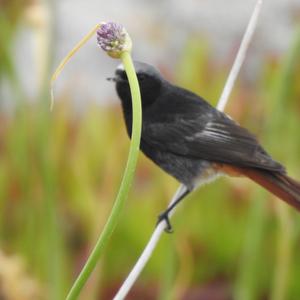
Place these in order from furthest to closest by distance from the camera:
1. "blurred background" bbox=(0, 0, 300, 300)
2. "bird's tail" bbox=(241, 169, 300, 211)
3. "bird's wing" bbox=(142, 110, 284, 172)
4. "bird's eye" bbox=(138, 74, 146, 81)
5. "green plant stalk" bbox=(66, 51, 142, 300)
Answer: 1. "blurred background" bbox=(0, 0, 300, 300)
2. "bird's wing" bbox=(142, 110, 284, 172)
3. "bird's eye" bbox=(138, 74, 146, 81)
4. "bird's tail" bbox=(241, 169, 300, 211)
5. "green plant stalk" bbox=(66, 51, 142, 300)

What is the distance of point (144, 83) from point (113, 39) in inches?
35.0

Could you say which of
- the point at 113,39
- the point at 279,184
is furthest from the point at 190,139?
the point at 113,39

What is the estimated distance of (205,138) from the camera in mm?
2436

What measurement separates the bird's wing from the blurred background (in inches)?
9.2

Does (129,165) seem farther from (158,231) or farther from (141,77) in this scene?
(141,77)

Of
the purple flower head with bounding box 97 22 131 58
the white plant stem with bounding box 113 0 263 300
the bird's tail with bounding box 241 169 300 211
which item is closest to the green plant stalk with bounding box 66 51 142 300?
the purple flower head with bounding box 97 22 131 58

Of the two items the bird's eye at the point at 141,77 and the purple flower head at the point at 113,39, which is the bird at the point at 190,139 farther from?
the purple flower head at the point at 113,39

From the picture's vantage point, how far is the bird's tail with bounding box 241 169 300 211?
2.13m

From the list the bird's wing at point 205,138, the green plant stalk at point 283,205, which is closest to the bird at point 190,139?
the bird's wing at point 205,138

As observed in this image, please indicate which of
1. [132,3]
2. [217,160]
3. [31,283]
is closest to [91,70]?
[132,3]

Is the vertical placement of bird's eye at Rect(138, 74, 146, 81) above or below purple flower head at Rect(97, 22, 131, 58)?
below

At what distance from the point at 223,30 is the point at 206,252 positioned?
2.93m

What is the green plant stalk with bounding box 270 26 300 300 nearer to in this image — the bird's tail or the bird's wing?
the bird's wing

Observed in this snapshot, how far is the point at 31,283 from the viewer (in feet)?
9.56
